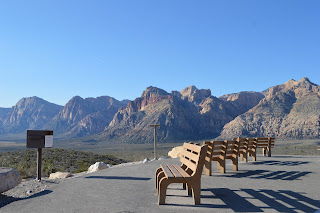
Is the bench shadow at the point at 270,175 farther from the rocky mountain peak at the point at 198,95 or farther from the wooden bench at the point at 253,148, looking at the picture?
the rocky mountain peak at the point at 198,95

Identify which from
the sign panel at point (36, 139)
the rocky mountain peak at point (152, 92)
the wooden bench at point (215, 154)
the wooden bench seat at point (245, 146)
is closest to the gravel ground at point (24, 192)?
the sign panel at point (36, 139)

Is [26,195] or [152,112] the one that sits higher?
[152,112]

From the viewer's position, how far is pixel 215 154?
31.8ft

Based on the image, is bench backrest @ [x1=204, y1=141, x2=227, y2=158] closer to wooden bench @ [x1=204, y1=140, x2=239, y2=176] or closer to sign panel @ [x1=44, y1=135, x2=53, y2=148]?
wooden bench @ [x1=204, y1=140, x2=239, y2=176]

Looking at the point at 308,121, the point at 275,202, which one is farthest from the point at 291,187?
the point at 308,121

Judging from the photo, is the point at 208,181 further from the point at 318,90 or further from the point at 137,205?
the point at 318,90

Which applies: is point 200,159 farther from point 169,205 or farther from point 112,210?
point 112,210

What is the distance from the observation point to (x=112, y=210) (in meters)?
5.57

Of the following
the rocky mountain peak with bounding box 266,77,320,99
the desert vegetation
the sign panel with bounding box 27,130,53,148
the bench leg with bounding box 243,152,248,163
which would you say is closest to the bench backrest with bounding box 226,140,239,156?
the bench leg with bounding box 243,152,248,163

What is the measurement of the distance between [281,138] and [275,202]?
93.5 m

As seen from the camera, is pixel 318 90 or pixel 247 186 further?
pixel 318 90

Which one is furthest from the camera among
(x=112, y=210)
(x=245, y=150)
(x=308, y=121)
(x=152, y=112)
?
(x=152, y=112)

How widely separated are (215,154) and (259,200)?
3562 millimetres

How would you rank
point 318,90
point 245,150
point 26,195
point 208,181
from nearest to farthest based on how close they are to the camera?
point 26,195, point 208,181, point 245,150, point 318,90
